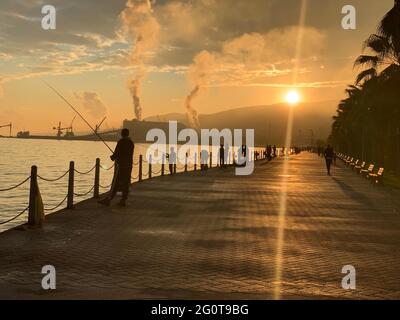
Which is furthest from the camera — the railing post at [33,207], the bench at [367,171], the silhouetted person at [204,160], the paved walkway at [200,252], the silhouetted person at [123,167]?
the silhouetted person at [204,160]

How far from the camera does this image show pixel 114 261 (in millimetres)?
8586

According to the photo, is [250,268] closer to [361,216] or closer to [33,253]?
[33,253]

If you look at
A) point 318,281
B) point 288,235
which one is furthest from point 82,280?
point 288,235

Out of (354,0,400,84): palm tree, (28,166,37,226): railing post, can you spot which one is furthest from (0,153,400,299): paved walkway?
(354,0,400,84): palm tree

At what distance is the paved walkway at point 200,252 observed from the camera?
7.05 meters

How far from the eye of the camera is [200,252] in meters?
9.46

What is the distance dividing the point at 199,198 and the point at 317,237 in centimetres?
831

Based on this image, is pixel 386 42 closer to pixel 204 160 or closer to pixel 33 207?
pixel 204 160

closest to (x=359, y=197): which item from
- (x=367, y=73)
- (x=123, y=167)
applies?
(x=123, y=167)

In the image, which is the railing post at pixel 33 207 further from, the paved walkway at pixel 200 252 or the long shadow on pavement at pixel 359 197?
the long shadow on pavement at pixel 359 197

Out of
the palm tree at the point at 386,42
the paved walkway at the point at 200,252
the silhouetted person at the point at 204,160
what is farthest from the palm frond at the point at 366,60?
the paved walkway at the point at 200,252

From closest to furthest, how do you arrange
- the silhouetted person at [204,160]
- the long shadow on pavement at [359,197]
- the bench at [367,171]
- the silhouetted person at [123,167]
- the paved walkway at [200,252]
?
the paved walkway at [200,252] → the silhouetted person at [123,167] → the long shadow on pavement at [359,197] → the bench at [367,171] → the silhouetted person at [204,160]

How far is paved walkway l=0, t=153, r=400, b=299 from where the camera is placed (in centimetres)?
705

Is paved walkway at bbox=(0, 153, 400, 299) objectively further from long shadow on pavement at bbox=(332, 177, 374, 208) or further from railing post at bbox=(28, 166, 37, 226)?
long shadow on pavement at bbox=(332, 177, 374, 208)
